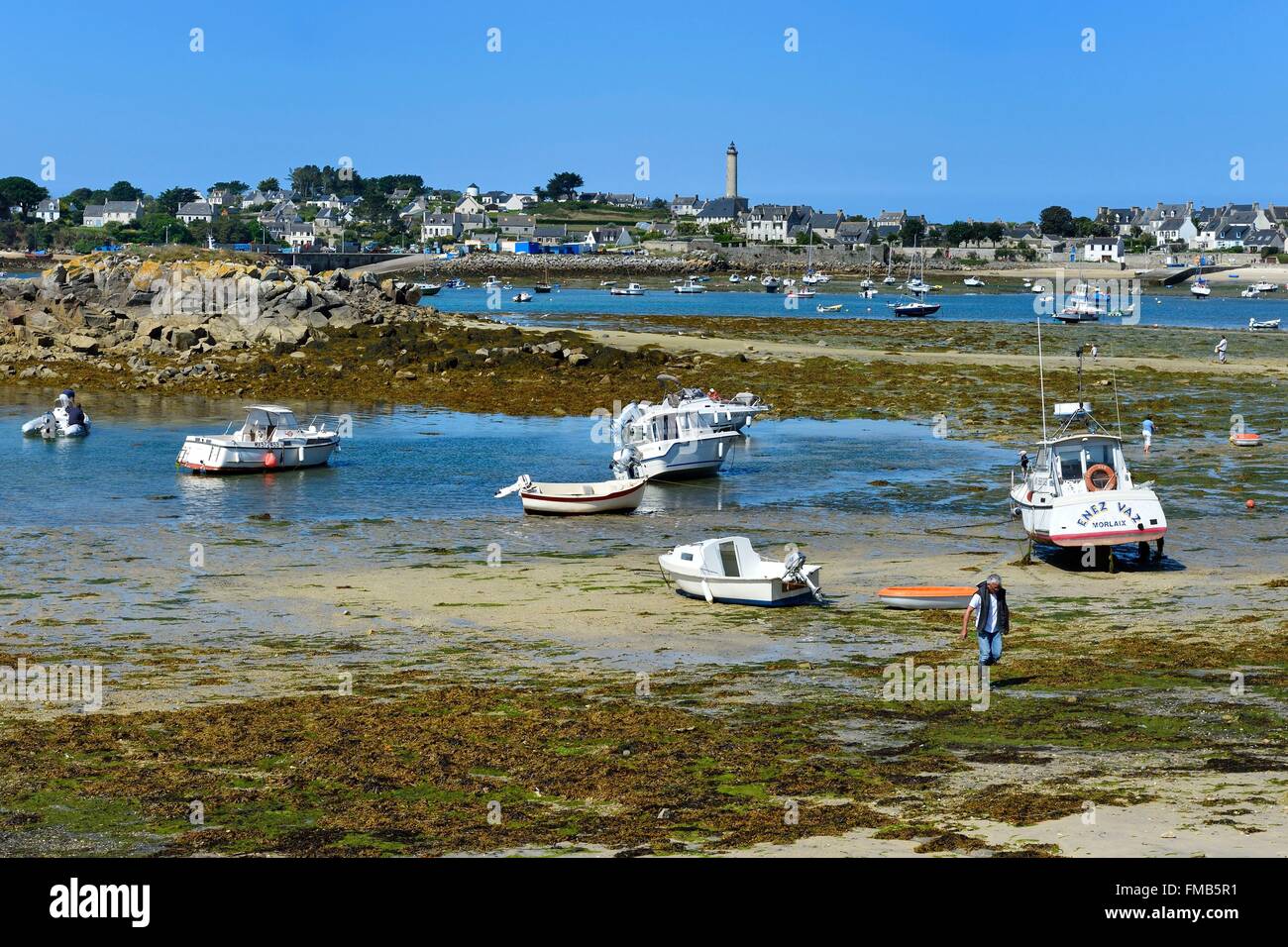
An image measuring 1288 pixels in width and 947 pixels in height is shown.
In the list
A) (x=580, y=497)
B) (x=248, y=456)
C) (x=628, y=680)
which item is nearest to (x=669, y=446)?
(x=580, y=497)

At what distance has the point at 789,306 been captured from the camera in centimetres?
14125

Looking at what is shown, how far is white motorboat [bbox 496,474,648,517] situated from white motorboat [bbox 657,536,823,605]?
9474 mm

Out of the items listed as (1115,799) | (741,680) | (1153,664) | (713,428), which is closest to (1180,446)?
(713,428)

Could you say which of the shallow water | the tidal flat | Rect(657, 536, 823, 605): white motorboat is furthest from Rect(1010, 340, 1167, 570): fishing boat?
the shallow water

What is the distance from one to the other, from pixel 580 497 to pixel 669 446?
6251mm

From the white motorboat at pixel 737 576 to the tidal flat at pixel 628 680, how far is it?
1.28 ft

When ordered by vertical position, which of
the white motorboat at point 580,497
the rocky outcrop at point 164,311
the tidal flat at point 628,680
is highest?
the rocky outcrop at point 164,311

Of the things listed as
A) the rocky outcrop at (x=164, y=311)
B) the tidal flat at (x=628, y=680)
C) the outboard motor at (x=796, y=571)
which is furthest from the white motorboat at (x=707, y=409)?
the rocky outcrop at (x=164, y=311)

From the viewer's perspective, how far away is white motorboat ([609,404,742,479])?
139 feet

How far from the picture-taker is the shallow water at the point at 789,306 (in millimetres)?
119562

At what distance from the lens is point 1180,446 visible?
47.9m

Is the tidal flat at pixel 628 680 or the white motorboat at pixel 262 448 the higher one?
the white motorboat at pixel 262 448

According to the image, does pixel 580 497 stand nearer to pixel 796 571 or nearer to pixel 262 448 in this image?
pixel 796 571

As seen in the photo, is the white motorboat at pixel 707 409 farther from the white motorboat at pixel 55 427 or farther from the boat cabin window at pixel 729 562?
the white motorboat at pixel 55 427
